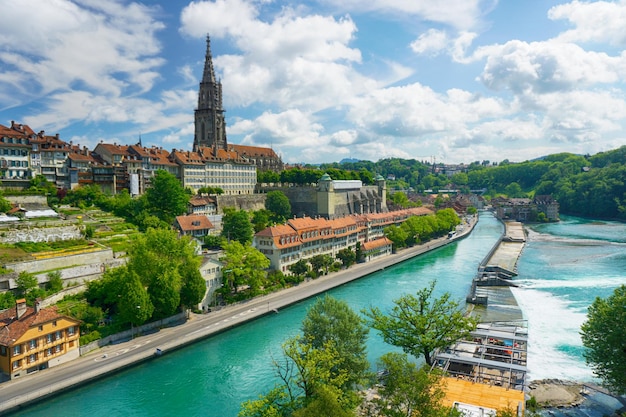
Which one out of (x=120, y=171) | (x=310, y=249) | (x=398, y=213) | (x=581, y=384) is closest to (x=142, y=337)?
(x=310, y=249)

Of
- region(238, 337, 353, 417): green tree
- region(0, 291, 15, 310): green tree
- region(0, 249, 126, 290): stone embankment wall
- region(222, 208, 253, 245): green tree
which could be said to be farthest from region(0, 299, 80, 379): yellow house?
region(222, 208, 253, 245): green tree

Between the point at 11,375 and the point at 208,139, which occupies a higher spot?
the point at 208,139

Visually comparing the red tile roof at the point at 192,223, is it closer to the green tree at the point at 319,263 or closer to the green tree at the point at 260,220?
the green tree at the point at 260,220

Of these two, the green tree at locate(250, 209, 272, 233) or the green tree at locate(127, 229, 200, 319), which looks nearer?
the green tree at locate(127, 229, 200, 319)

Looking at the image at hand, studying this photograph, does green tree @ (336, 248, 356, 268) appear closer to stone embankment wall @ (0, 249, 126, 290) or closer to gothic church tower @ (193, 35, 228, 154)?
stone embankment wall @ (0, 249, 126, 290)

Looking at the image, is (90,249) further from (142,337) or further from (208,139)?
(208,139)

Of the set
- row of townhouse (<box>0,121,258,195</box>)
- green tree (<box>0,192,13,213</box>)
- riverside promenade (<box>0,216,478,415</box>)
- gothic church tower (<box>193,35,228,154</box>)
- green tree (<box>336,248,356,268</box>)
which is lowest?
riverside promenade (<box>0,216,478,415</box>)
